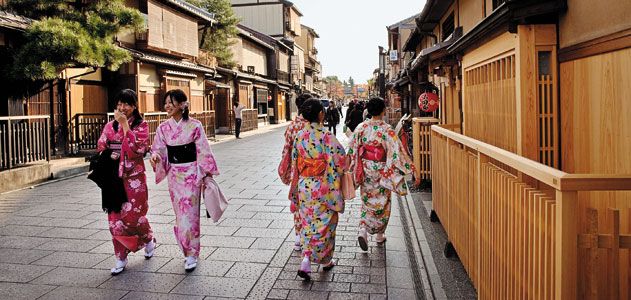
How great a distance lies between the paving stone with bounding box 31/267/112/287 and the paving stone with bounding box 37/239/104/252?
83 centimetres

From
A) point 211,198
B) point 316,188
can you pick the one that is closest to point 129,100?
point 211,198

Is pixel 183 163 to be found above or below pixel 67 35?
below

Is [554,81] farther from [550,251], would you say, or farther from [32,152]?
[32,152]

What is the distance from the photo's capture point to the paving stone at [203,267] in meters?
5.59

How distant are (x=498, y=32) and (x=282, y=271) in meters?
3.29

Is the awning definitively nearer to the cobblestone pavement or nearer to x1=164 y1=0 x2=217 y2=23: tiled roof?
x1=164 y1=0 x2=217 y2=23: tiled roof

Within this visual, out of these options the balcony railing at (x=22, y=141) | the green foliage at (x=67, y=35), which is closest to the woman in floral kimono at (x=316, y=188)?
the balcony railing at (x=22, y=141)

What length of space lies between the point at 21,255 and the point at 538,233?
5936 millimetres

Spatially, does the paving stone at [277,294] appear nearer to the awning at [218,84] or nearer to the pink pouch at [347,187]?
the pink pouch at [347,187]

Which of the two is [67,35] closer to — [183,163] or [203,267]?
[183,163]

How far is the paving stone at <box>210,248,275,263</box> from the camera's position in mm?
6066

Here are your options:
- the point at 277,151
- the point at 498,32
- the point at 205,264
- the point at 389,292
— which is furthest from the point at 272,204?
the point at 277,151

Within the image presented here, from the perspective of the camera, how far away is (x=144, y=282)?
5289 mm

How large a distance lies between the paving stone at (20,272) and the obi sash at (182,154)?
1807mm
